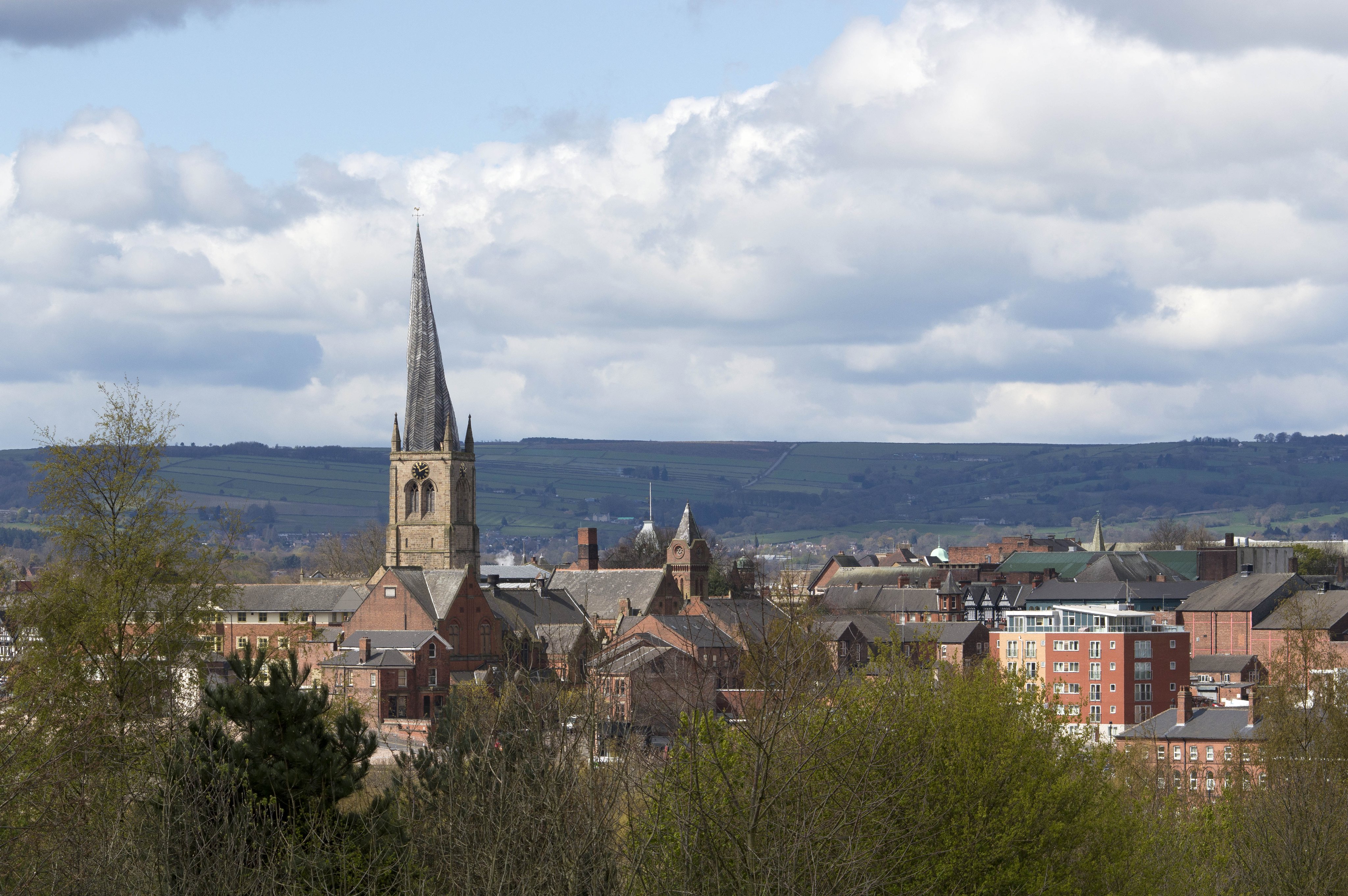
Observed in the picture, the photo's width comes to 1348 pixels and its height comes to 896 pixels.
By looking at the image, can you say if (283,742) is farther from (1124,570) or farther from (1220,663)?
(1124,570)

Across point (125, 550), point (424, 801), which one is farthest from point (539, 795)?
point (125, 550)

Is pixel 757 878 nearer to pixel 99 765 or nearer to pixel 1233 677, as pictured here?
pixel 99 765

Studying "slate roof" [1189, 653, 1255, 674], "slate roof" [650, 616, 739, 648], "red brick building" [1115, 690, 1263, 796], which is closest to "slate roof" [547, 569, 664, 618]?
"slate roof" [650, 616, 739, 648]

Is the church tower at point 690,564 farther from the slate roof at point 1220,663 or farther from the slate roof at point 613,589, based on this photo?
the slate roof at point 1220,663

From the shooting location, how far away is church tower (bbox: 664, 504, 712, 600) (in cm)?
15050

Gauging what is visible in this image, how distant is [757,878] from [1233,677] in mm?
106295

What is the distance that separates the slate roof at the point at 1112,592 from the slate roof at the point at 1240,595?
7.99 metres

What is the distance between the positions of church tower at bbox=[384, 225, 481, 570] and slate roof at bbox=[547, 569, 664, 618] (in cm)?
914

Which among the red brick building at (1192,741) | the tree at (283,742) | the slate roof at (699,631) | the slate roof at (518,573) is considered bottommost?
the red brick building at (1192,741)

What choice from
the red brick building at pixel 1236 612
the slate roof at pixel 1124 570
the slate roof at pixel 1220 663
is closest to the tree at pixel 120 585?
the slate roof at pixel 1220 663

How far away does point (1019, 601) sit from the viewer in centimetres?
16325

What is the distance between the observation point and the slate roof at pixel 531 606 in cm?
12475

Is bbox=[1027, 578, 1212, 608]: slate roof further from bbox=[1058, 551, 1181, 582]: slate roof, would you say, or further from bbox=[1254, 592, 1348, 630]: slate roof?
bbox=[1254, 592, 1348, 630]: slate roof

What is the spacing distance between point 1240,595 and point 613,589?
49.9m
